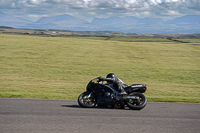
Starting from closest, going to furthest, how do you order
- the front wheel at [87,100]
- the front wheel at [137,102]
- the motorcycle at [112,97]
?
1. the front wheel at [137,102]
2. the motorcycle at [112,97]
3. the front wheel at [87,100]

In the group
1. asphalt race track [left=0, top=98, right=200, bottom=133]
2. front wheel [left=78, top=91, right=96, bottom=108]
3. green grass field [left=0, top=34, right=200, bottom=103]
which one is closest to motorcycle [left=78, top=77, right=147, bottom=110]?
front wheel [left=78, top=91, right=96, bottom=108]

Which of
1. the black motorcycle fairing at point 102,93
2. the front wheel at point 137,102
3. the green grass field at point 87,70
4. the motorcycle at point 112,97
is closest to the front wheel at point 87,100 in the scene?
the motorcycle at point 112,97

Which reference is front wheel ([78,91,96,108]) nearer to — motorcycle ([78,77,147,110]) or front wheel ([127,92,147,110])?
motorcycle ([78,77,147,110])

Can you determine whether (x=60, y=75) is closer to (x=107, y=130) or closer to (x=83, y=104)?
(x=83, y=104)

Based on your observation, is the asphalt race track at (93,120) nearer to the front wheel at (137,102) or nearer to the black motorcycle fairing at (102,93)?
the front wheel at (137,102)

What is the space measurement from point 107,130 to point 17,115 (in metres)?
2.79

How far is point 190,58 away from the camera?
88.6ft

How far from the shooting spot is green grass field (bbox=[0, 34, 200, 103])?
1324 cm

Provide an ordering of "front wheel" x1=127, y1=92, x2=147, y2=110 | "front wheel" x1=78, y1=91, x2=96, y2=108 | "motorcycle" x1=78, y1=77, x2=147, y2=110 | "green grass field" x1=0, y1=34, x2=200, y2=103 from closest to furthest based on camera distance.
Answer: "front wheel" x1=127, y1=92, x2=147, y2=110 < "motorcycle" x1=78, y1=77, x2=147, y2=110 < "front wheel" x1=78, y1=91, x2=96, y2=108 < "green grass field" x1=0, y1=34, x2=200, y2=103

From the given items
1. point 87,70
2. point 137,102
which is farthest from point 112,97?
point 87,70

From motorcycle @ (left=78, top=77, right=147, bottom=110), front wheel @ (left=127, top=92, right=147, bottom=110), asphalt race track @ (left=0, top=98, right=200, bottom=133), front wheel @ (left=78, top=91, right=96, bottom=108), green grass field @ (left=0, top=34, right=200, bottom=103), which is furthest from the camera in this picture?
green grass field @ (left=0, top=34, right=200, bottom=103)

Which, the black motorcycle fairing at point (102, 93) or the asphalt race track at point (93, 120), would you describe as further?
the black motorcycle fairing at point (102, 93)

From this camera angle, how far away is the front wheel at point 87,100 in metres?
7.93

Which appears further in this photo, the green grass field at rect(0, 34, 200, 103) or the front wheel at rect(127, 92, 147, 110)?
the green grass field at rect(0, 34, 200, 103)
